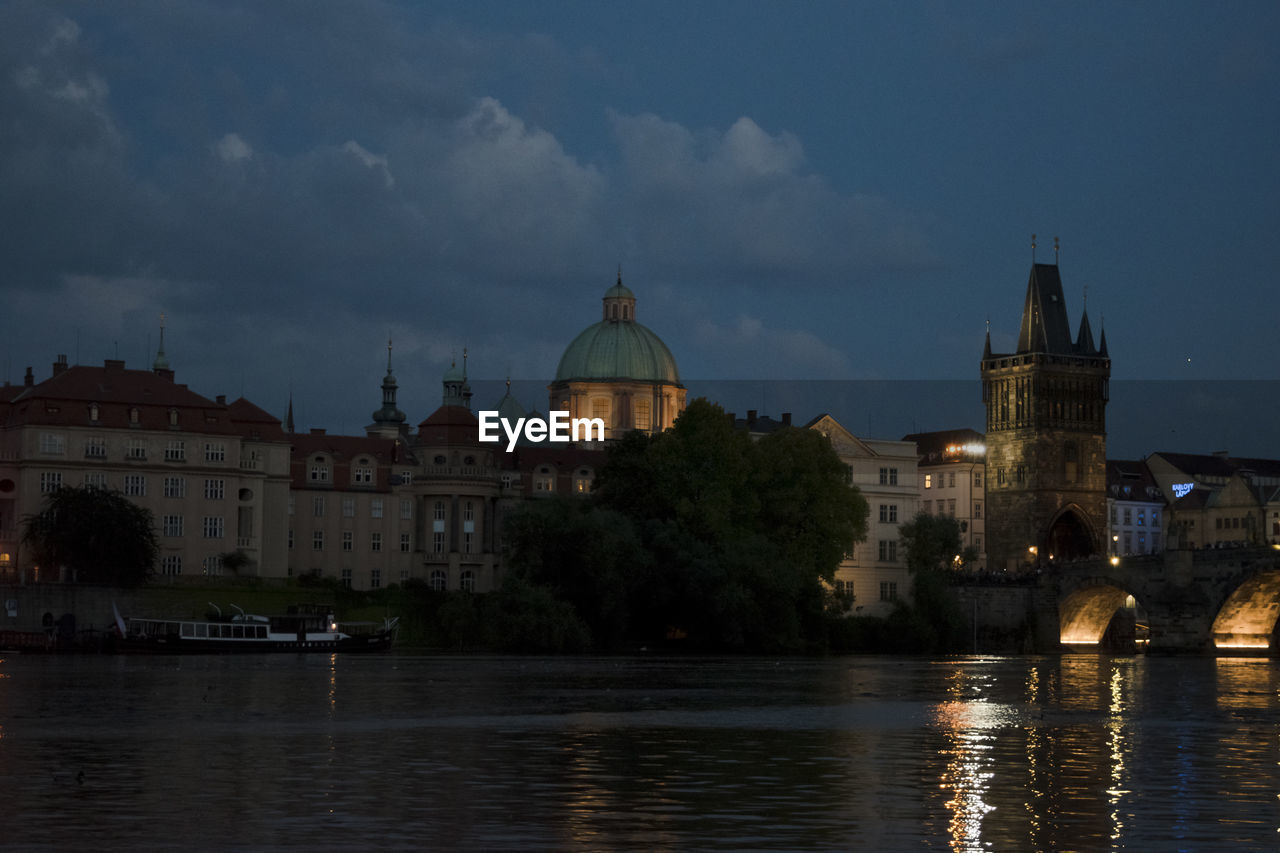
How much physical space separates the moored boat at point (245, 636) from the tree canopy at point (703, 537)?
34.2 ft

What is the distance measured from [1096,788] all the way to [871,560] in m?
130

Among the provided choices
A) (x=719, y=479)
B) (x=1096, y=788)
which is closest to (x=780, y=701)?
(x=1096, y=788)

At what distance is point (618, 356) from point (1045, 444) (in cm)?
4013

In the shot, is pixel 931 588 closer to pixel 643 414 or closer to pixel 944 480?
pixel 643 414

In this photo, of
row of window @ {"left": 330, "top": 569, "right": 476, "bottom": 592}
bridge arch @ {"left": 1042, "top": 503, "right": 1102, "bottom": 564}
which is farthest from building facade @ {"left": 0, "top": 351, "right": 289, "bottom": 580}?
bridge arch @ {"left": 1042, "top": 503, "right": 1102, "bottom": 564}

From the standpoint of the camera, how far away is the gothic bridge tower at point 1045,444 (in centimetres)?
18300

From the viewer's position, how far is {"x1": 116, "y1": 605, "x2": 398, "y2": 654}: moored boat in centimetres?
10725

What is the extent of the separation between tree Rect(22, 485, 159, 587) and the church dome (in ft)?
232

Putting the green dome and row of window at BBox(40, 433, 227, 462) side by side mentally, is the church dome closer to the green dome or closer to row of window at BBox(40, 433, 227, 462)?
the green dome

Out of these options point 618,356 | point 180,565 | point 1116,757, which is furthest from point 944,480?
point 1116,757

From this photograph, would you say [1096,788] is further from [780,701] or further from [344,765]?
[780,701]

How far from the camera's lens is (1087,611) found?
154750mm

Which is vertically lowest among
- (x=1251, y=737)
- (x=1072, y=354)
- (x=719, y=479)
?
(x=1251, y=737)

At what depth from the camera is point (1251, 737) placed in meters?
43.0
